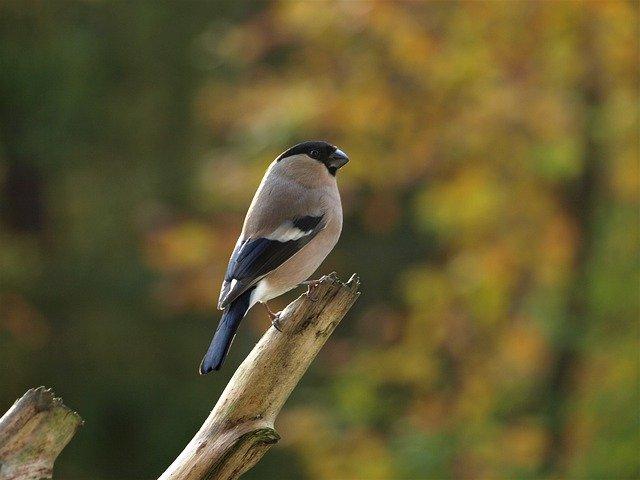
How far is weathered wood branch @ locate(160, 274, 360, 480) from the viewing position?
321 centimetres

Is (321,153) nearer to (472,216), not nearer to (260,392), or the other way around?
(260,392)

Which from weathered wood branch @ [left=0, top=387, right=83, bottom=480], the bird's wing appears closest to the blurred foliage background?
the bird's wing

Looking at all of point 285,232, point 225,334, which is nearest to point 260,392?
point 225,334

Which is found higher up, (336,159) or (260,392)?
(336,159)

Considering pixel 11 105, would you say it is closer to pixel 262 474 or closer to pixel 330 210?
pixel 262 474

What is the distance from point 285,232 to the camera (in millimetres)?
4301

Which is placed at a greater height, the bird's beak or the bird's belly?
the bird's beak

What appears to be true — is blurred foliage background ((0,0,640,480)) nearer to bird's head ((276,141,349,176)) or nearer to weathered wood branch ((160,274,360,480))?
bird's head ((276,141,349,176))

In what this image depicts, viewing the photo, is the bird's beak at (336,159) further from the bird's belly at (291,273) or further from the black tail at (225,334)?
the black tail at (225,334)

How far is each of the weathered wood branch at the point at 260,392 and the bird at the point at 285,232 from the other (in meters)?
0.22

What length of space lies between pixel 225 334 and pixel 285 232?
842mm

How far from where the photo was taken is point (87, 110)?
13031 mm

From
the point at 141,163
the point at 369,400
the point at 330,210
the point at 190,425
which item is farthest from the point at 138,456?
the point at 330,210

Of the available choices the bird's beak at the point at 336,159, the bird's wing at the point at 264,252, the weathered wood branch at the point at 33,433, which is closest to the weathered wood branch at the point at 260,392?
the weathered wood branch at the point at 33,433
